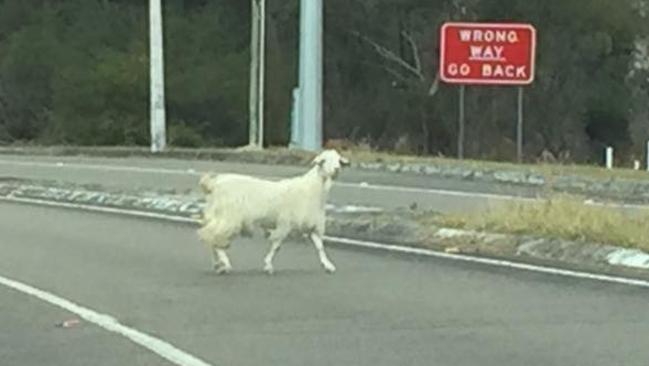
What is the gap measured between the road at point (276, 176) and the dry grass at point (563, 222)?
7.98ft

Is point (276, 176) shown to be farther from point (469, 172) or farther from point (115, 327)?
point (115, 327)

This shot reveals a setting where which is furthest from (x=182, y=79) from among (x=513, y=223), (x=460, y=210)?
(x=513, y=223)

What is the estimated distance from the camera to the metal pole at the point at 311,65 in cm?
3806

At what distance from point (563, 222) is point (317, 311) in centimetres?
469

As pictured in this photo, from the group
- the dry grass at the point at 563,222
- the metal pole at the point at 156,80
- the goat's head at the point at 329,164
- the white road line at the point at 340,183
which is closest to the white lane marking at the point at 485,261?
the dry grass at the point at 563,222

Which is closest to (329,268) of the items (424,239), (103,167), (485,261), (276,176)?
(485,261)

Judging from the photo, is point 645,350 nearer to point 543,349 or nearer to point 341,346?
point 543,349

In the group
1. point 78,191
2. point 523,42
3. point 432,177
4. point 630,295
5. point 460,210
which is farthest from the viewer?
point 523,42

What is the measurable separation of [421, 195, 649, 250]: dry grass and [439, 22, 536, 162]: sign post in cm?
1746

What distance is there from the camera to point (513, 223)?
17.4 meters

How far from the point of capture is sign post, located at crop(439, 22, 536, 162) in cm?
3612

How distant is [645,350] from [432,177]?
1947 cm

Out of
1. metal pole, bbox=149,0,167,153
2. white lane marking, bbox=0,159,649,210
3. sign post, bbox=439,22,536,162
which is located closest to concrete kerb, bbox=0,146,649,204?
white lane marking, bbox=0,159,649,210

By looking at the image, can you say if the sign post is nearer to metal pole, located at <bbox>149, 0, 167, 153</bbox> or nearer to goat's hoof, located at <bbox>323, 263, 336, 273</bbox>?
metal pole, located at <bbox>149, 0, 167, 153</bbox>
